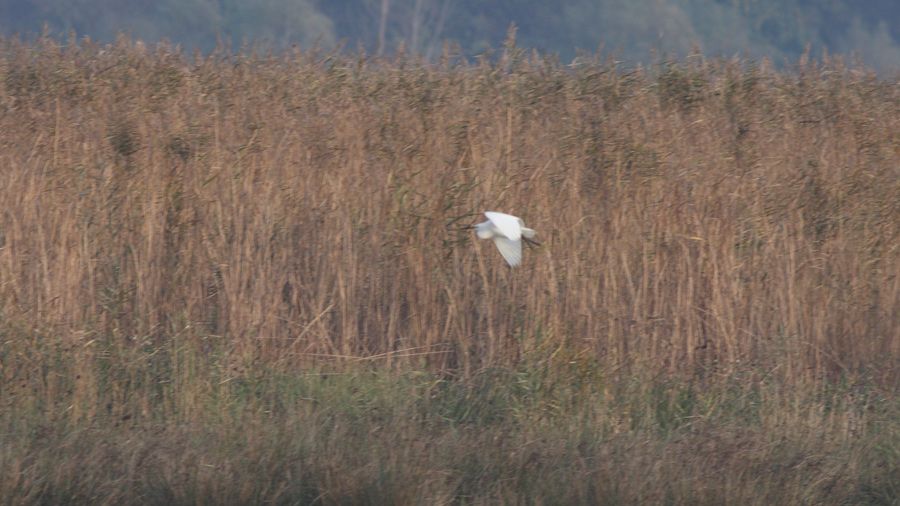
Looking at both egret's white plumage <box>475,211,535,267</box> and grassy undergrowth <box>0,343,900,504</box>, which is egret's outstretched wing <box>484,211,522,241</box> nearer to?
egret's white plumage <box>475,211,535,267</box>

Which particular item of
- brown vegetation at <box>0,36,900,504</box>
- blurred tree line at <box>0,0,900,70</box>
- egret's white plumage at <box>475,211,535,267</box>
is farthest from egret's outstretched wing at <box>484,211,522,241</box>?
blurred tree line at <box>0,0,900,70</box>

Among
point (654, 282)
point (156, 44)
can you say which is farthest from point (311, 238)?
point (156, 44)

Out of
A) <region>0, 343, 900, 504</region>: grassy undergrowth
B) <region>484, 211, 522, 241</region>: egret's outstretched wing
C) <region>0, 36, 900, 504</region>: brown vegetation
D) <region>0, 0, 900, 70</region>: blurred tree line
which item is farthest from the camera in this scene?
<region>0, 0, 900, 70</region>: blurred tree line

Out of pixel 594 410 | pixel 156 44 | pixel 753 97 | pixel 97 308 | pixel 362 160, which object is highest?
pixel 156 44

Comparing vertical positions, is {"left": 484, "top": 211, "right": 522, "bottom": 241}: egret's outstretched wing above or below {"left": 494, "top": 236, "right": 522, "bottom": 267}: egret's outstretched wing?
above

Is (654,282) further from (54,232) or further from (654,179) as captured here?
(54,232)

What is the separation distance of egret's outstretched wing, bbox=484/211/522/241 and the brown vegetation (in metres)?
0.64

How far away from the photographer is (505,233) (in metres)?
5.03

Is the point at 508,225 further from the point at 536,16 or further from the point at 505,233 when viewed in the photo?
the point at 536,16

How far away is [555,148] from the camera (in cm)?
705

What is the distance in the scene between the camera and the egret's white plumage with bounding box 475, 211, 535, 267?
5047 millimetres

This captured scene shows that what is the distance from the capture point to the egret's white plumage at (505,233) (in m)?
5.05

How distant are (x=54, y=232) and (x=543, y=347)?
2930 millimetres

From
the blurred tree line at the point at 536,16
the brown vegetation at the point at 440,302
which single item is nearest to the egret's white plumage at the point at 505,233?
the brown vegetation at the point at 440,302
